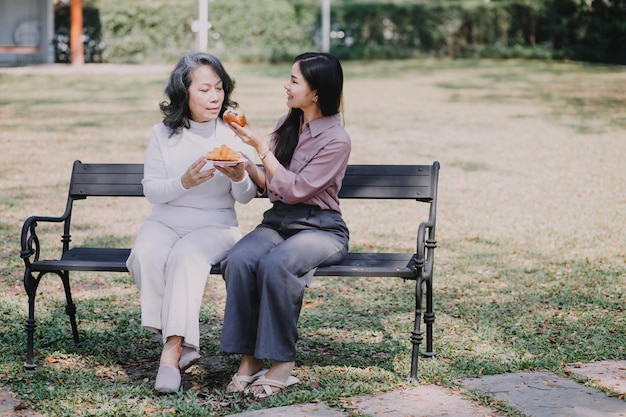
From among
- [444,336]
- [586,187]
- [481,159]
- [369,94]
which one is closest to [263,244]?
[444,336]

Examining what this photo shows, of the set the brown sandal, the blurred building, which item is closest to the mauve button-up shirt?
the brown sandal

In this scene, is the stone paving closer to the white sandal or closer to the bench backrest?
the white sandal

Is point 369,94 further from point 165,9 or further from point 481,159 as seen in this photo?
point 165,9

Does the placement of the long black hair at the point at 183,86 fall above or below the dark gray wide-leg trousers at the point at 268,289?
above

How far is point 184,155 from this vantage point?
466 cm

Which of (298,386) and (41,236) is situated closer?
(298,386)

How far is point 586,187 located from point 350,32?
24028 mm

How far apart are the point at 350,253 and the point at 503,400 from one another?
1.11 metres

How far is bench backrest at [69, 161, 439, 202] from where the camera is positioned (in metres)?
4.85

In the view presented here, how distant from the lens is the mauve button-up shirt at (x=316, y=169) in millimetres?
4375

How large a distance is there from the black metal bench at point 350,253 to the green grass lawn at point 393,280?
30cm

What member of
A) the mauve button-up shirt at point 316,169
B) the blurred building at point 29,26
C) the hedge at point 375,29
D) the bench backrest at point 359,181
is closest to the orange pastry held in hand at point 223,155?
the mauve button-up shirt at point 316,169

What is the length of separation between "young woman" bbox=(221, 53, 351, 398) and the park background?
0.24 meters

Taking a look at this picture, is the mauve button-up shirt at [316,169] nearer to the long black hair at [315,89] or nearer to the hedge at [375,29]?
the long black hair at [315,89]
